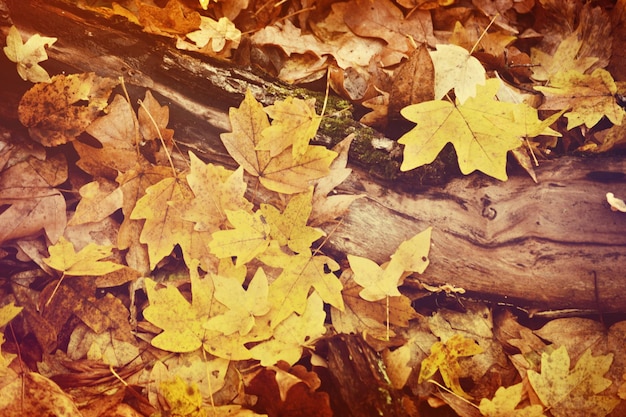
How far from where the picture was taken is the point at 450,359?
959 mm

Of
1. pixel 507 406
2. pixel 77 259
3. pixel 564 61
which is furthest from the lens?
pixel 564 61

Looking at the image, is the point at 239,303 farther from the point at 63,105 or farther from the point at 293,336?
the point at 63,105

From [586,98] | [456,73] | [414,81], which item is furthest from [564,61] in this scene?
[414,81]

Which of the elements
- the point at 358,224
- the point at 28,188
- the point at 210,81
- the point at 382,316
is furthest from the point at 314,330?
the point at 28,188

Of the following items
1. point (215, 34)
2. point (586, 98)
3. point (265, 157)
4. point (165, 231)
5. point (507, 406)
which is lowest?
point (507, 406)

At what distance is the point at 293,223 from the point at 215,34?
21.5 inches

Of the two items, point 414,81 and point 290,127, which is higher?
point 414,81

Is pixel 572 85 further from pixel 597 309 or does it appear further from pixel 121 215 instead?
pixel 121 215

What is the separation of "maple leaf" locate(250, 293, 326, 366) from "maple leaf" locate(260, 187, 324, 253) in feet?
0.45

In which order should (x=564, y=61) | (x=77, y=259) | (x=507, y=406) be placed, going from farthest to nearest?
(x=564, y=61), (x=77, y=259), (x=507, y=406)

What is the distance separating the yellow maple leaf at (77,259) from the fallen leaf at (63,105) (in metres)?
0.26

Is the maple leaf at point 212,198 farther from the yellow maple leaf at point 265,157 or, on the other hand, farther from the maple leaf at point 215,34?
the maple leaf at point 215,34

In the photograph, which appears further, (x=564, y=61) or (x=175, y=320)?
(x=564, y=61)

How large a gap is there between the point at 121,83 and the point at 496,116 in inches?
35.8
